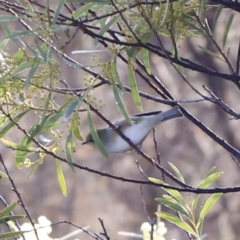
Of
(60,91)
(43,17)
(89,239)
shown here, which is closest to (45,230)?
(60,91)

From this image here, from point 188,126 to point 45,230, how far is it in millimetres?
3487

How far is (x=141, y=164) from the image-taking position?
4652 mm

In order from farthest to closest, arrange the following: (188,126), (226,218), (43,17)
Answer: (188,126), (226,218), (43,17)

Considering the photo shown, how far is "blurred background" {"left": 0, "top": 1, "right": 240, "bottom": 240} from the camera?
14.7 feet

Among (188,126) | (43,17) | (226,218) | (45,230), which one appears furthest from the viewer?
(188,126)

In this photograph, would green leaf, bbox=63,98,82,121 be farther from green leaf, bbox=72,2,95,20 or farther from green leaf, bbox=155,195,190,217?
green leaf, bbox=155,195,190,217

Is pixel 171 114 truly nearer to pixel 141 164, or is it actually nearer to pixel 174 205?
pixel 174 205

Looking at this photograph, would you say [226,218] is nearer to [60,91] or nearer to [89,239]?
[89,239]

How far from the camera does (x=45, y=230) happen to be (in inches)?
52.5

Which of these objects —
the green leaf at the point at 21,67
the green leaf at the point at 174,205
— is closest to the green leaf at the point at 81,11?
the green leaf at the point at 21,67

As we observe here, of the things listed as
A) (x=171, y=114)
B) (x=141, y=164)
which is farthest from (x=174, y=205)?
(x=141, y=164)

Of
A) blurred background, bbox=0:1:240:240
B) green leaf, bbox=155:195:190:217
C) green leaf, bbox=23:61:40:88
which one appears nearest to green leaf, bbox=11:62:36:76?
green leaf, bbox=23:61:40:88

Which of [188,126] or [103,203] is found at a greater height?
[188,126]

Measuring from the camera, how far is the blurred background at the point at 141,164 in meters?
4.48
